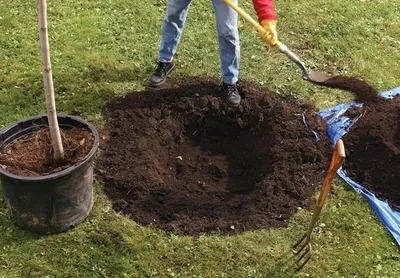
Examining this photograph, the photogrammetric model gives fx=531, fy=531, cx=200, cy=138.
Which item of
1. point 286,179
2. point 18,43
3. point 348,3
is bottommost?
point 18,43

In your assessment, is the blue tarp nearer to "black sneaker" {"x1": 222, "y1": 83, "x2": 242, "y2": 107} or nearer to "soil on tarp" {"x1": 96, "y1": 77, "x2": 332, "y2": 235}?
"soil on tarp" {"x1": 96, "y1": 77, "x2": 332, "y2": 235}

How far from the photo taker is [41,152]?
3914 mm

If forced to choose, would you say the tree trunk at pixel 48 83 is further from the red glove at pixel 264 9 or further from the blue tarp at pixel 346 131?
the blue tarp at pixel 346 131

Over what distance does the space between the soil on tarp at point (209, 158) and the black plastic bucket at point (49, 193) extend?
403mm

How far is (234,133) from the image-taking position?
201 inches

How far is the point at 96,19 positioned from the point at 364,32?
330 cm

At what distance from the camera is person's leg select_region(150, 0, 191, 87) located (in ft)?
16.4

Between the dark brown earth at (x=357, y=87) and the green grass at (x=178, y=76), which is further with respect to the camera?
the dark brown earth at (x=357, y=87)

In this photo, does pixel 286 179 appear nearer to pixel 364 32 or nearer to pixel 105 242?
pixel 105 242

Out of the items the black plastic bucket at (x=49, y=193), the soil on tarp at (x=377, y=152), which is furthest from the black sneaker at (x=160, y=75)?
the soil on tarp at (x=377, y=152)

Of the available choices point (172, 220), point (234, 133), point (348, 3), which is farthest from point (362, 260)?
point (348, 3)

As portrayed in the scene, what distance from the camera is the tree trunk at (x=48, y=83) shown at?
126 inches

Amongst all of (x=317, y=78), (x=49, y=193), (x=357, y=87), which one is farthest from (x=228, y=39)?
(x=49, y=193)

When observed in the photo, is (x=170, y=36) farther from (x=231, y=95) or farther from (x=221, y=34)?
(x=231, y=95)
